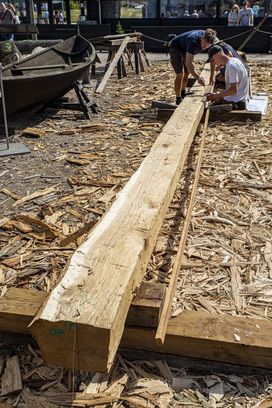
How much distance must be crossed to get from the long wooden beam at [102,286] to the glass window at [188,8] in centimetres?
2610

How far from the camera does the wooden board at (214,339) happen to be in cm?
257

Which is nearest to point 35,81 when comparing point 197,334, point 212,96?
point 212,96

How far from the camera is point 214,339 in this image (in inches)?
102

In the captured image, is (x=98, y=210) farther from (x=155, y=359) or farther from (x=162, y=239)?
(x=155, y=359)

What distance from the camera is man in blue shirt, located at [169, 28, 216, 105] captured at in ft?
27.6

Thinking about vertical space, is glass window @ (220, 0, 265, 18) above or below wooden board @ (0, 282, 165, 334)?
above

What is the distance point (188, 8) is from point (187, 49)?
66.9 feet

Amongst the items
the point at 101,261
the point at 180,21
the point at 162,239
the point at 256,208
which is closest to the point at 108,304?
the point at 101,261

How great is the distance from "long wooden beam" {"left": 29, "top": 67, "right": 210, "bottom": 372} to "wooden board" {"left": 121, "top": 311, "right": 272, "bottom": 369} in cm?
39

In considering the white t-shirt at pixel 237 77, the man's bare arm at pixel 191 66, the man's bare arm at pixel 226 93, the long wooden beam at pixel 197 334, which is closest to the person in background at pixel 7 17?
the man's bare arm at pixel 191 66

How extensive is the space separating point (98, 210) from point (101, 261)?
2.50 meters

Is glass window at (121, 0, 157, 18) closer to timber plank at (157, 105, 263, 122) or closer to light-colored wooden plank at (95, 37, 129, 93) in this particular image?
light-colored wooden plank at (95, 37, 129, 93)

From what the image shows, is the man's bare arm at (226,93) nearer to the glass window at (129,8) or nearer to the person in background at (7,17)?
the person in background at (7,17)

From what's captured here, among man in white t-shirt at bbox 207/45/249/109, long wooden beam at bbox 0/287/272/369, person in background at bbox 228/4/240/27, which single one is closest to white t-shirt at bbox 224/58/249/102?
man in white t-shirt at bbox 207/45/249/109
